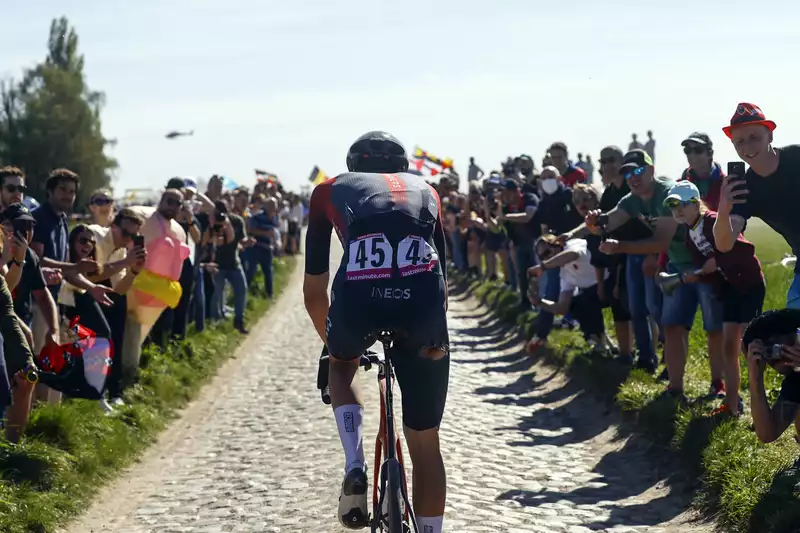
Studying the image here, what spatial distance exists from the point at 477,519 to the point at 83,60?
111 metres

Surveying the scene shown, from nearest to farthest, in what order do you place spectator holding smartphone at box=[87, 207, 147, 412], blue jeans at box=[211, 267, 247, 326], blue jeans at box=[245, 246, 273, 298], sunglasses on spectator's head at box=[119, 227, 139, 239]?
spectator holding smartphone at box=[87, 207, 147, 412] → sunglasses on spectator's head at box=[119, 227, 139, 239] → blue jeans at box=[211, 267, 247, 326] → blue jeans at box=[245, 246, 273, 298]

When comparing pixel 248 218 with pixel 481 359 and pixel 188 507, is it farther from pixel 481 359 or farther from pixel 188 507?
pixel 188 507

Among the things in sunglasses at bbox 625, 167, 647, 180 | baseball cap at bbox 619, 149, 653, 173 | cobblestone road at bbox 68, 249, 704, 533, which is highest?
baseball cap at bbox 619, 149, 653, 173

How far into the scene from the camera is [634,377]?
11695mm

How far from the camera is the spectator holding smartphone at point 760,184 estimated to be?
6828mm

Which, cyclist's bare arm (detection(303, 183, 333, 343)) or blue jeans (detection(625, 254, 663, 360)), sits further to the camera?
blue jeans (detection(625, 254, 663, 360))

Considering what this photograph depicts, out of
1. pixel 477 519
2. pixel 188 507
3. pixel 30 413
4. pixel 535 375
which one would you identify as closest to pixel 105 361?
pixel 30 413

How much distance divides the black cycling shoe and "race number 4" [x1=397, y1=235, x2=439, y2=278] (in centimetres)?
93

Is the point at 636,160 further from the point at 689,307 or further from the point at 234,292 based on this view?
Result: the point at 234,292

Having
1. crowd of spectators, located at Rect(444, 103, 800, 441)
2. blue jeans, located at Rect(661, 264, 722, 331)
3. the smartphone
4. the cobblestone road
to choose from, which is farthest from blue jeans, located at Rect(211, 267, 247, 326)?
the smartphone

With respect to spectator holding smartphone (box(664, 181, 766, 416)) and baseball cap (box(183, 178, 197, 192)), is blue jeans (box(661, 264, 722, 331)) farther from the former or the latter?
baseball cap (box(183, 178, 197, 192))

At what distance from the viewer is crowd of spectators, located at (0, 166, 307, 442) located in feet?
28.8

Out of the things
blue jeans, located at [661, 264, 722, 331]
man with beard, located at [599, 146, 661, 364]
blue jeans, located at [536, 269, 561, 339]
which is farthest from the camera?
blue jeans, located at [536, 269, 561, 339]

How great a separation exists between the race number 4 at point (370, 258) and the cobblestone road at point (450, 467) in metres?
2.55
